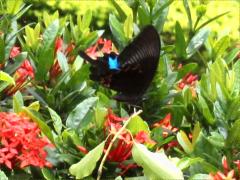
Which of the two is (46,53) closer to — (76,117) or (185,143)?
(76,117)

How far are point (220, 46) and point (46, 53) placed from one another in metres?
0.93

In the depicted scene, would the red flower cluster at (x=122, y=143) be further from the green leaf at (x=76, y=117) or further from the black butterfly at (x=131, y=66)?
the black butterfly at (x=131, y=66)

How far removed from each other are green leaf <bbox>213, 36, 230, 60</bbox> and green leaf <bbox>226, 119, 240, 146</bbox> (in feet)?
2.93

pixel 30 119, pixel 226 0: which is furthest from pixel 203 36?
pixel 226 0

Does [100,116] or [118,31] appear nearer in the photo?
[100,116]

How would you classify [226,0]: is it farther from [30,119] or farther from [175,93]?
[30,119]

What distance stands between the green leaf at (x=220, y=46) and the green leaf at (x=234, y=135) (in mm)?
894

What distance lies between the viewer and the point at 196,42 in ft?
8.82

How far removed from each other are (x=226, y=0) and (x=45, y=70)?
6.50 metres

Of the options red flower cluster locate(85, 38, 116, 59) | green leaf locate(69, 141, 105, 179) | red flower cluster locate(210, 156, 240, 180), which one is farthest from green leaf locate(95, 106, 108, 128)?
red flower cluster locate(85, 38, 116, 59)

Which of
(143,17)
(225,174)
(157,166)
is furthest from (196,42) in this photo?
(157,166)

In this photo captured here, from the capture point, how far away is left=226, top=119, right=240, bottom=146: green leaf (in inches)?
76.7

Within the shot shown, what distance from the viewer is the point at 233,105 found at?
2.00 m

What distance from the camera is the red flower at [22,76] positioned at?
2.37m
